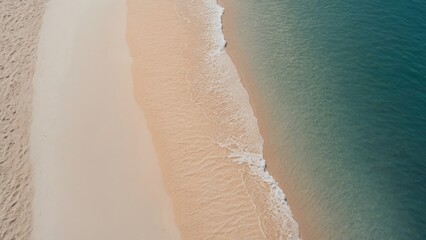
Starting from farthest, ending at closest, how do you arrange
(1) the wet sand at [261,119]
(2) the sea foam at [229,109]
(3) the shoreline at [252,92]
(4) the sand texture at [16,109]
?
(3) the shoreline at [252,92]
(2) the sea foam at [229,109]
(1) the wet sand at [261,119]
(4) the sand texture at [16,109]

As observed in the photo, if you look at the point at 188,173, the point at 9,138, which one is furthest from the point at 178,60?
the point at 9,138

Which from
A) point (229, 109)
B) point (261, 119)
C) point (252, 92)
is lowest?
point (261, 119)

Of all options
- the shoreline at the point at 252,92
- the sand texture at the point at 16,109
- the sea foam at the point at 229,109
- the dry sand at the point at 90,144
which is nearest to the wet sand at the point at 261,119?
the shoreline at the point at 252,92

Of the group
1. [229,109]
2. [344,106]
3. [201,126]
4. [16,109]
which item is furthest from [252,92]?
[16,109]

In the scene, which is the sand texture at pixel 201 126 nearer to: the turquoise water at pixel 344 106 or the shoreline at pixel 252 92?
the shoreline at pixel 252 92

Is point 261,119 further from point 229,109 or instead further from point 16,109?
point 16,109
